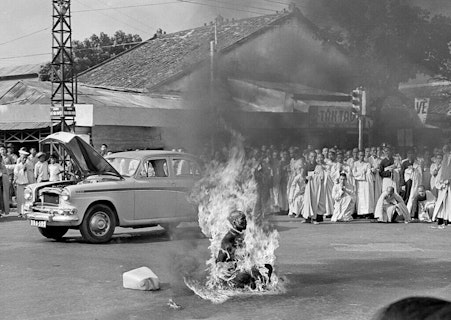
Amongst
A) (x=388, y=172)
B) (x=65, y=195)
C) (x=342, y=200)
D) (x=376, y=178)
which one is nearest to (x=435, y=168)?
(x=388, y=172)

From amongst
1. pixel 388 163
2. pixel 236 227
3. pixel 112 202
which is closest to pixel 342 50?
pixel 236 227

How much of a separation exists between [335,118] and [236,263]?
5.24 m

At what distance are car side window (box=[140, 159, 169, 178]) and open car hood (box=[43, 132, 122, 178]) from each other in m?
0.55

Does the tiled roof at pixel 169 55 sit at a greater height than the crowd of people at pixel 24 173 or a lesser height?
greater

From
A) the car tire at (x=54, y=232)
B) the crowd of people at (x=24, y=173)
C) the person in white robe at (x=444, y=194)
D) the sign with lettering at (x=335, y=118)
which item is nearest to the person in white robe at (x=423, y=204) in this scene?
the person in white robe at (x=444, y=194)

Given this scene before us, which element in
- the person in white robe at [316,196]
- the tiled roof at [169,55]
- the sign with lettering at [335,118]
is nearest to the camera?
the tiled roof at [169,55]

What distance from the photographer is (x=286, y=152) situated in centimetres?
1487

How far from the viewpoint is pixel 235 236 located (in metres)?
8.60

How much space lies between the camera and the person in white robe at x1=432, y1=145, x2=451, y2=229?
1651cm

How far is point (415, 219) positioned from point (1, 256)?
10658 mm

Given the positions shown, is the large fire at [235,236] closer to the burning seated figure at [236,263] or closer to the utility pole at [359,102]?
the burning seated figure at [236,263]

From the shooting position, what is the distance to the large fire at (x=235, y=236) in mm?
8594

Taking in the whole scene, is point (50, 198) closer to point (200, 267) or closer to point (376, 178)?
point (200, 267)

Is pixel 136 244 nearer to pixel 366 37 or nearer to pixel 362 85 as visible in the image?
pixel 362 85
